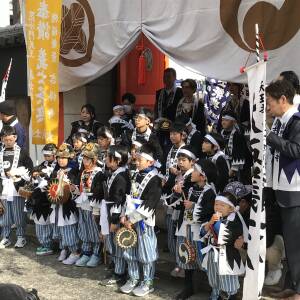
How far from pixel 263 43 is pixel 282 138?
4.05ft

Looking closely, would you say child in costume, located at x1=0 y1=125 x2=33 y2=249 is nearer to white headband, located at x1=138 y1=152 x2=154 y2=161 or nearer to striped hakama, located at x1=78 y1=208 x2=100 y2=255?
striped hakama, located at x1=78 y1=208 x2=100 y2=255

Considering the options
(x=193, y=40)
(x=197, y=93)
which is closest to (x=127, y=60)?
(x=197, y=93)

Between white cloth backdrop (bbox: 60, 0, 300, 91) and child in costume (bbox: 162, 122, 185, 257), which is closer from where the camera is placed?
white cloth backdrop (bbox: 60, 0, 300, 91)

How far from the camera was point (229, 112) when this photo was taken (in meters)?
6.14

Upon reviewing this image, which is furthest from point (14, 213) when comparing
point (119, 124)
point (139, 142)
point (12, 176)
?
point (139, 142)

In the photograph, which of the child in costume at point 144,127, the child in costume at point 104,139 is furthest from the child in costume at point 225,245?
the child in costume at point 104,139

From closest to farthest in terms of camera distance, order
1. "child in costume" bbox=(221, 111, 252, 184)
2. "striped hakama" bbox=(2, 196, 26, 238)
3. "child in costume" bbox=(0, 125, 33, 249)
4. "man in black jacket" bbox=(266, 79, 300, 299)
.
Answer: "man in black jacket" bbox=(266, 79, 300, 299) → "child in costume" bbox=(221, 111, 252, 184) → "child in costume" bbox=(0, 125, 33, 249) → "striped hakama" bbox=(2, 196, 26, 238)

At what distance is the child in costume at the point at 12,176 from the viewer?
6.64 meters

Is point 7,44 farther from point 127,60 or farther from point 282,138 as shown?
point 282,138

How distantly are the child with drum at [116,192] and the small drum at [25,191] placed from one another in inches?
63.5

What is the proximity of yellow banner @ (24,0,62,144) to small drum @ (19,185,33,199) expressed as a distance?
96 centimetres

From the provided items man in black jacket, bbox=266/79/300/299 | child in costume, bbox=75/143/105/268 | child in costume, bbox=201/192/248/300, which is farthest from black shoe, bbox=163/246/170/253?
man in black jacket, bbox=266/79/300/299

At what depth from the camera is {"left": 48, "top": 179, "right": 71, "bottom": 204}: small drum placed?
5848 mm

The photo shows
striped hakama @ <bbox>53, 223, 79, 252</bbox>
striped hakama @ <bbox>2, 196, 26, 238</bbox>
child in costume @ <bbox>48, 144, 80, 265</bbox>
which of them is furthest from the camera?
striped hakama @ <bbox>2, 196, 26, 238</bbox>
